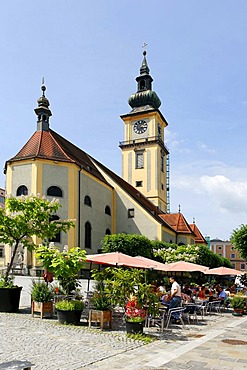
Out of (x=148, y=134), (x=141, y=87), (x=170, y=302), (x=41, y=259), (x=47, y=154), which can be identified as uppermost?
(x=141, y=87)

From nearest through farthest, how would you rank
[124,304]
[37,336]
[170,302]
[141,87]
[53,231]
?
[37,336] < [124,304] < [170,302] < [53,231] < [141,87]

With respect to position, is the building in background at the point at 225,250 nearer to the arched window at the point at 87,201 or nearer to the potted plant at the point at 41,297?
the arched window at the point at 87,201

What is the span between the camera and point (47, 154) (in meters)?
36.4

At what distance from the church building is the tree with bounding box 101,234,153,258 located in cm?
310

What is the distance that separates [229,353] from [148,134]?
159ft

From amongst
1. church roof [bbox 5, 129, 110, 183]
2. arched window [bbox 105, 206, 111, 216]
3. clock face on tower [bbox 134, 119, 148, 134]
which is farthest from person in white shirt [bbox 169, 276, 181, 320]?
clock face on tower [bbox 134, 119, 148, 134]

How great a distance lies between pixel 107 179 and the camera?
4619cm

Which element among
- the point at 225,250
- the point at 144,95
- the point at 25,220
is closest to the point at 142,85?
the point at 144,95

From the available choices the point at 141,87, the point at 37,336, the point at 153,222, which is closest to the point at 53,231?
the point at 37,336

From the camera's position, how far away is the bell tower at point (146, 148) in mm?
55000

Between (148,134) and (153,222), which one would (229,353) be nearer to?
(153,222)

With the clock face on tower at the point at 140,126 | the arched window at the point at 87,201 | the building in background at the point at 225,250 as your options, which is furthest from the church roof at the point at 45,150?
the building in background at the point at 225,250

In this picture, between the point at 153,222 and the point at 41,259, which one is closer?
the point at 41,259

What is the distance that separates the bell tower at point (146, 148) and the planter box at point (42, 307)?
4217cm
